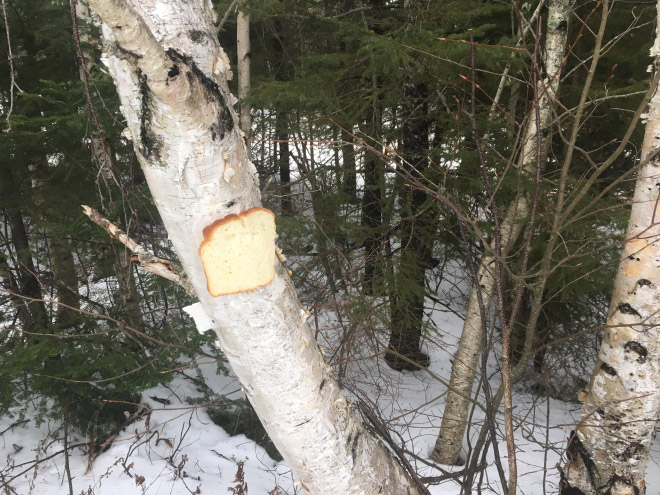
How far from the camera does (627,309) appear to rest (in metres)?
1.98

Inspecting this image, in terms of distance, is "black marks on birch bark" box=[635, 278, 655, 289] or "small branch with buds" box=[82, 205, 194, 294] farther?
"black marks on birch bark" box=[635, 278, 655, 289]

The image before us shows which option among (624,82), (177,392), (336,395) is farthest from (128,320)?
(624,82)

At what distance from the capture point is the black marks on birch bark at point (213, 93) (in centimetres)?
87

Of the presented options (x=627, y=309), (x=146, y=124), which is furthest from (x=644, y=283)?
(x=146, y=124)

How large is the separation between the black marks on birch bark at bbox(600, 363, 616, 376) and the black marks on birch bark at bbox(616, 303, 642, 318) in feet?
0.88

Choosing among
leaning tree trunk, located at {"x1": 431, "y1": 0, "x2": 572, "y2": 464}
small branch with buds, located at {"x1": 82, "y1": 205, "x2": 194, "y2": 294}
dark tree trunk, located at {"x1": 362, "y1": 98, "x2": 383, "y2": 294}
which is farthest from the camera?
dark tree trunk, located at {"x1": 362, "y1": 98, "x2": 383, "y2": 294}

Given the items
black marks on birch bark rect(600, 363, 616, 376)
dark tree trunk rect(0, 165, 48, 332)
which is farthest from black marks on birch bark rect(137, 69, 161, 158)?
dark tree trunk rect(0, 165, 48, 332)

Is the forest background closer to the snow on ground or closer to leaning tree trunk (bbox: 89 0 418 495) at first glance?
the snow on ground

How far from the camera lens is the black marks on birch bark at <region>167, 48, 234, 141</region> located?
2.84ft

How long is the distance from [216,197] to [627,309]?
1.93m

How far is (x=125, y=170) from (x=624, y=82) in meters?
5.34

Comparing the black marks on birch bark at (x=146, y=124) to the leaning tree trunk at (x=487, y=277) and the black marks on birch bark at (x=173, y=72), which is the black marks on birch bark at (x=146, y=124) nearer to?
the black marks on birch bark at (x=173, y=72)

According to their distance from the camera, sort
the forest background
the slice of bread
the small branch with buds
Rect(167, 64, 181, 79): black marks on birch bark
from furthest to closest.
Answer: the forest background → the small branch with buds → the slice of bread → Rect(167, 64, 181, 79): black marks on birch bark

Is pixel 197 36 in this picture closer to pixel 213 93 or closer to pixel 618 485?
pixel 213 93
